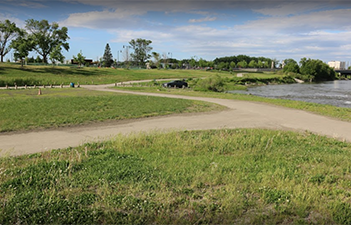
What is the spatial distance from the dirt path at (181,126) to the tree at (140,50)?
117 metres

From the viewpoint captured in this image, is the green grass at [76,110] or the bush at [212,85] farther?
the bush at [212,85]

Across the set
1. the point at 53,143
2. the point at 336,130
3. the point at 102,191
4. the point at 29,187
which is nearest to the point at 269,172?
the point at 102,191

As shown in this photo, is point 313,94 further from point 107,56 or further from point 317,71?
point 107,56

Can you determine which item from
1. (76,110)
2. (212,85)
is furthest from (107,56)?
(76,110)

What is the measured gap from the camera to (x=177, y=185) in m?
6.58

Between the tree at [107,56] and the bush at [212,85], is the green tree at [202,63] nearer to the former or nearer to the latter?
the tree at [107,56]

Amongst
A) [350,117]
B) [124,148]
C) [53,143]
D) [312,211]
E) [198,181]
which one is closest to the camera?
[312,211]

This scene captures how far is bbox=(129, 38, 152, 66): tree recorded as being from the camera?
132m

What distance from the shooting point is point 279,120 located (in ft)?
54.2

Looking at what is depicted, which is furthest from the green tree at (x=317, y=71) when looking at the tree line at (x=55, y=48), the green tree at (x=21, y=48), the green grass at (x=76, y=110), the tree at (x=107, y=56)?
the green grass at (x=76, y=110)

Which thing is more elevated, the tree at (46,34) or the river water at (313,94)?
the tree at (46,34)

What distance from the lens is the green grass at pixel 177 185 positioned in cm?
536

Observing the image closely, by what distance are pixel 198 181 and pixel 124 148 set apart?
11.5 feet

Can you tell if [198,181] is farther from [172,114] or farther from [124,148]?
[172,114]
